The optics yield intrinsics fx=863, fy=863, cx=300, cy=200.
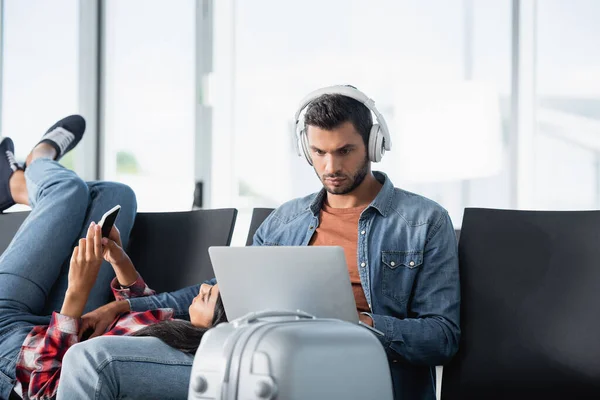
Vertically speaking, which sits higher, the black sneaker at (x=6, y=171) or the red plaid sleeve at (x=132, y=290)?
the black sneaker at (x=6, y=171)

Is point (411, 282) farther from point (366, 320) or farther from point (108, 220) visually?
point (108, 220)

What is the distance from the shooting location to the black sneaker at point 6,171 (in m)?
3.13

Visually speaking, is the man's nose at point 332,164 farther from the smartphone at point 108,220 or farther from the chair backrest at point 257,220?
the smartphone at point 108,220

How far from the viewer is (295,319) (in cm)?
145

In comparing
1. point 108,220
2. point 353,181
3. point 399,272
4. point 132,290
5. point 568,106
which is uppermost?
point 568,106

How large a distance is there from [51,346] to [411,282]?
0.88m

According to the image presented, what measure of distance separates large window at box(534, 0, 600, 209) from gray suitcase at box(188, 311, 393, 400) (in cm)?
219

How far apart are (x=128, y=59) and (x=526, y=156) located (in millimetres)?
2202

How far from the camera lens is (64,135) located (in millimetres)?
3295

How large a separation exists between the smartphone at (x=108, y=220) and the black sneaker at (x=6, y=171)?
2.95ft

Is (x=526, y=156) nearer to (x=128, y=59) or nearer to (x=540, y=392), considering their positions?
(x=540, y=392)

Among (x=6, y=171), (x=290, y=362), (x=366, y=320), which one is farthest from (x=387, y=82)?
(x=290, y=362)

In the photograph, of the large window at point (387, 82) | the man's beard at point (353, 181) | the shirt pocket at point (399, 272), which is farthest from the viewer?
Result: the large window at point (387, 82)

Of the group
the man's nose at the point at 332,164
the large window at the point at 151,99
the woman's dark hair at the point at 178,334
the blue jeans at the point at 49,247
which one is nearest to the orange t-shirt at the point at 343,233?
the man's nose at the point at 332,164
